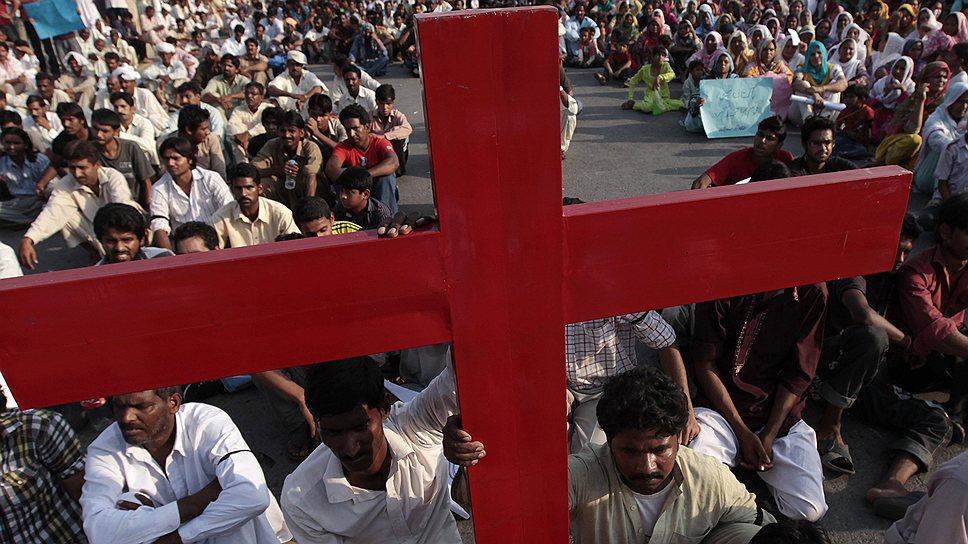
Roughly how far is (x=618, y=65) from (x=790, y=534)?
1021cm

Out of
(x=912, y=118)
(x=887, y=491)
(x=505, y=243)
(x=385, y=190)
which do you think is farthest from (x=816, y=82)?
(x=505, y=243)

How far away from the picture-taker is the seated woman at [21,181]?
635 cm

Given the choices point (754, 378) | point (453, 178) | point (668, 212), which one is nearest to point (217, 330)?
point (453, 178)

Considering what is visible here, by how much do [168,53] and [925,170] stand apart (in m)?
9.81

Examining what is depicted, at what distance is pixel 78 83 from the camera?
937cm

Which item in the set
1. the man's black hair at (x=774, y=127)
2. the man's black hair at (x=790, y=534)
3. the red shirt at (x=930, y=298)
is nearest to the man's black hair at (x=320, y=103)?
the man's black hair at (x=774, y=127)

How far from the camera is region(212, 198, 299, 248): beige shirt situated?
425 cm

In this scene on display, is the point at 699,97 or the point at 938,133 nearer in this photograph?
the point at 938,133

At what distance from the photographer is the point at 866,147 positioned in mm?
6504

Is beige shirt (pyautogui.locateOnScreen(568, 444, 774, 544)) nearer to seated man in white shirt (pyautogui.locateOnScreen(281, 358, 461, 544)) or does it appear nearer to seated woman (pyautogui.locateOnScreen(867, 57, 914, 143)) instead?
seated man in white shirt (pyautogui.locateOnScreen(281, 358, 461, 544))

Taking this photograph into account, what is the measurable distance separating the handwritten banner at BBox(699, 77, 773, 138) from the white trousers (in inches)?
219

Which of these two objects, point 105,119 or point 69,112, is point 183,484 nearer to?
point 105,119

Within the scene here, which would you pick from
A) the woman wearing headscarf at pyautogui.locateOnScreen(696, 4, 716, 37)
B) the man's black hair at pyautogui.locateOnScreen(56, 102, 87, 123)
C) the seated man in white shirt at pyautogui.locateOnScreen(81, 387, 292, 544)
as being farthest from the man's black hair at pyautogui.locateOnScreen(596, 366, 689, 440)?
the woman wearing headscarf at pyautogui.locateOnScreen(696, 4, 716, 37)

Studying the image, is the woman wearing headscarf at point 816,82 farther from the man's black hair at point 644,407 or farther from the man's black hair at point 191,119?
the man's black hair at point 644,407
